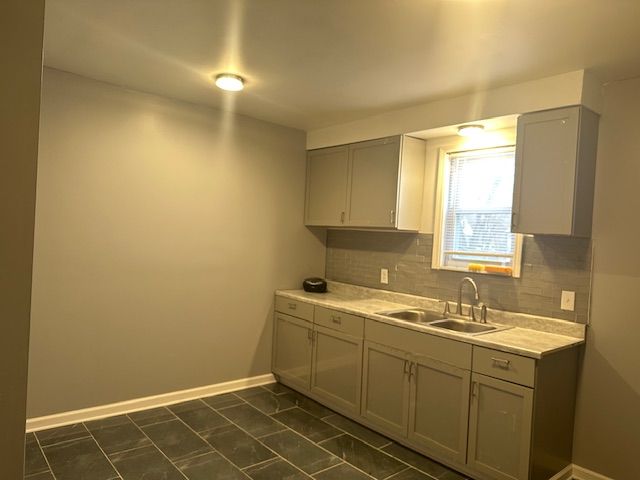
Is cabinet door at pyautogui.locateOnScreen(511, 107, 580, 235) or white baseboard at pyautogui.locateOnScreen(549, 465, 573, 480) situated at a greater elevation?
cabinet door at pyautogui.locateOnScreen(511, 107, 580, 235)

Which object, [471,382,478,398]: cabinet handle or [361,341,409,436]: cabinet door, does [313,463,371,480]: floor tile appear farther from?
[471,382,478,398]: cabinet handle

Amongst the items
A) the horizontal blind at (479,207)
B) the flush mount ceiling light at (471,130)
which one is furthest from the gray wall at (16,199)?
the horizontal blind at (479,207)

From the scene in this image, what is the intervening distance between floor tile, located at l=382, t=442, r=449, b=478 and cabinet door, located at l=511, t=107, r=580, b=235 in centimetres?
154

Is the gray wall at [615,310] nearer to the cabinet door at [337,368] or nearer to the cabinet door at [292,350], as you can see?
the cabinet door at [337,368]

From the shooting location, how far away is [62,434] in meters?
2.92

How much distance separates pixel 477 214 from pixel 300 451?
2083 mm

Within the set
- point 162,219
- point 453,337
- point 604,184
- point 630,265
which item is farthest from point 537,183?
point 162,219

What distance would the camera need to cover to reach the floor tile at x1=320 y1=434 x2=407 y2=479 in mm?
2664

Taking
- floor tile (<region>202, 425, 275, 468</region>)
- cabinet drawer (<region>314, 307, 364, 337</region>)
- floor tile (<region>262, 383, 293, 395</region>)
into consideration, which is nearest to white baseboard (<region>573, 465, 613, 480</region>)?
cabinet drawer (<region>314, 307, 364, 337</region>)

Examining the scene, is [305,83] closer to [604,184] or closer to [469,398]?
[604,184]

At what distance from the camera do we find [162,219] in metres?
3.43

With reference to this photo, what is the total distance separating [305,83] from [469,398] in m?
2.20

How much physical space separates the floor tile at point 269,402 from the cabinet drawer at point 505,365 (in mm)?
1663

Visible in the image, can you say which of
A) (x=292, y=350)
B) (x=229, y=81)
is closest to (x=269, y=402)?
(x=292, y=350)
